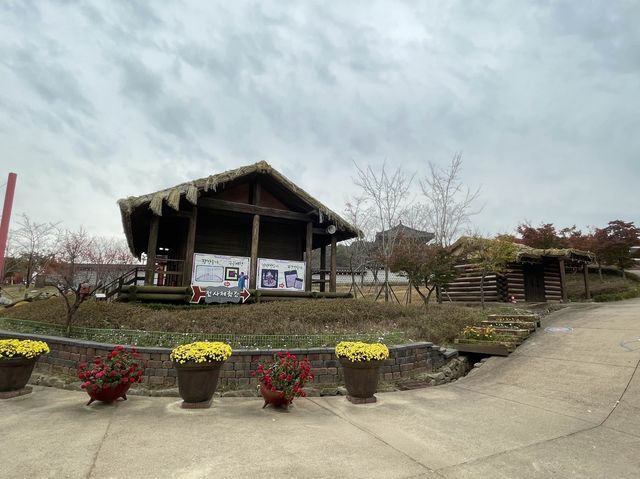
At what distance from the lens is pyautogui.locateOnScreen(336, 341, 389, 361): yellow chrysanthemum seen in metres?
6.07

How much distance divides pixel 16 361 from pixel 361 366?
5.46 m

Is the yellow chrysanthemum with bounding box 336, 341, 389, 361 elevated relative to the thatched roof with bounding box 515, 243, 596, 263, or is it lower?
lower

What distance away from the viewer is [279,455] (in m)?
3.86

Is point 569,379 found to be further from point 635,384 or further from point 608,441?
point 608,441

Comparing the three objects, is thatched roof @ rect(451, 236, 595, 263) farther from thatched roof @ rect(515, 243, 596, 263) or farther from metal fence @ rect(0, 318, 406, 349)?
metal fence @ rect(0, 318, 406, 349)

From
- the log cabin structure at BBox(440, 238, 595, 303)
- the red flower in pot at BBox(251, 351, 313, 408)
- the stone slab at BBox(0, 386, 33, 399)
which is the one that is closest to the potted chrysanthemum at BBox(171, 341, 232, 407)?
the red flower in pot at BBox(251, 351, 313, 408)

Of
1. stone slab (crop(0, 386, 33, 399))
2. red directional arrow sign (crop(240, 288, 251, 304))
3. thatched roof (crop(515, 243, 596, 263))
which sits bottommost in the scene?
stone slab (crop(0, 386, 33, 399))

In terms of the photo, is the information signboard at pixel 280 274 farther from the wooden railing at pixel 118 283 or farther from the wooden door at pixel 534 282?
the wooden door at pixel 534 282

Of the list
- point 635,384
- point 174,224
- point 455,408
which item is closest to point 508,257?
point 635,384

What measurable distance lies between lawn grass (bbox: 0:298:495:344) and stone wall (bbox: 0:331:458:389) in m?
1.04

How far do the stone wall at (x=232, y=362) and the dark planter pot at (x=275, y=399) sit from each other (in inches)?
55.5

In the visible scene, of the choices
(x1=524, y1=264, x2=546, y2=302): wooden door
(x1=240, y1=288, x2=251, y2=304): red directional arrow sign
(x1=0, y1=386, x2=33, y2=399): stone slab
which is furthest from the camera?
(x1=524, y1=264, x2=546, y2=302): wooden door

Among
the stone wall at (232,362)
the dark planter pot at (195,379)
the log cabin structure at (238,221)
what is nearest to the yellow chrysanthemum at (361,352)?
the stone wall at (232,362)

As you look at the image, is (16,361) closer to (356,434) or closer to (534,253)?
(356,434)
